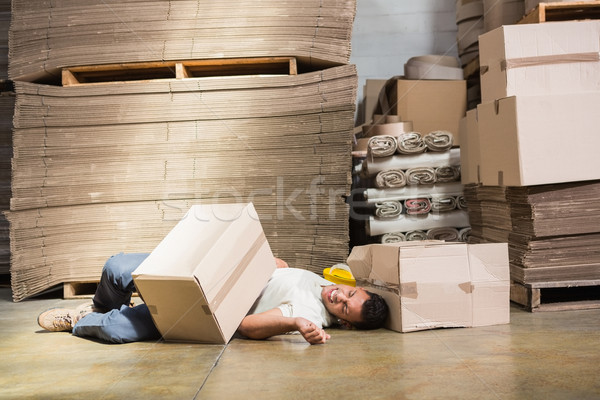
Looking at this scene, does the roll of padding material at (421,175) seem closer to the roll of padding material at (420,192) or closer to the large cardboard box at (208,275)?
the roll of padding material at (420,192)

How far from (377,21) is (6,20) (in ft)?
14.0

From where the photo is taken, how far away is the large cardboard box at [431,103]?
5852 millimetres

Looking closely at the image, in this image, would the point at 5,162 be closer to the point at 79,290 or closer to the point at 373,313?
the point at 79,290

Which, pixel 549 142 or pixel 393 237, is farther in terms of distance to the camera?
pixel 393 237

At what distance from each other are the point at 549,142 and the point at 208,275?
2470mm

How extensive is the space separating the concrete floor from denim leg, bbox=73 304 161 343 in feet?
0.20

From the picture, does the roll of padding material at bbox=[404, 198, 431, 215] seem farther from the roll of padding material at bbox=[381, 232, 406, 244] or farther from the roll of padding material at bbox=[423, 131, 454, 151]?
the roll of padding material at bbox=[423, 131, 454, 151]

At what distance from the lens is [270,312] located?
3.24 m

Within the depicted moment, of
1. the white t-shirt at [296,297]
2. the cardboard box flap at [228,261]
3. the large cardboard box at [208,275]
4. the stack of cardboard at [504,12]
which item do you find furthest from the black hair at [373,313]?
the stack of cardboard at [504,12]

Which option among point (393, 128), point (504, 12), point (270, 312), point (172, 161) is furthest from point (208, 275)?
point (504, 12)

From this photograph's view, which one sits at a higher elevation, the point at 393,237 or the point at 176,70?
the point at 176,70

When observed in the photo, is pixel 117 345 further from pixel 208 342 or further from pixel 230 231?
pixel 230 231

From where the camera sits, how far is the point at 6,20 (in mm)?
5914

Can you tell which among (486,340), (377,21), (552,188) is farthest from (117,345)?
(377,21)
